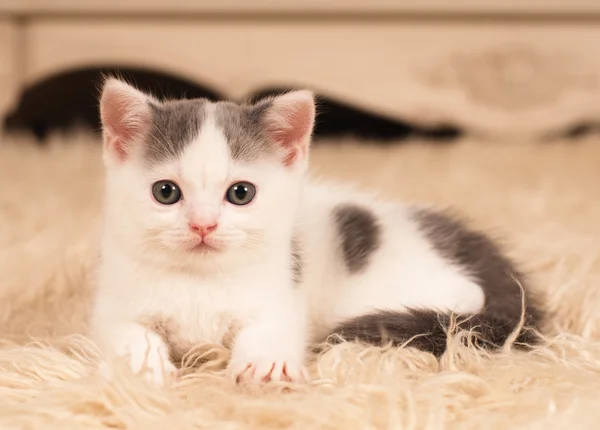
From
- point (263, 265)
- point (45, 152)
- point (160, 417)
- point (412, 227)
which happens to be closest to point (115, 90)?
point (263, 265)

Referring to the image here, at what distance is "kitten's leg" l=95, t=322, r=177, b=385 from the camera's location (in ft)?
2.81

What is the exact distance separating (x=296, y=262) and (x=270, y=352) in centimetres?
16

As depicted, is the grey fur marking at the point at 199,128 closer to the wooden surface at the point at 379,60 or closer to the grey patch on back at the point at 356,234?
the grey patch on back at the point at 356,234

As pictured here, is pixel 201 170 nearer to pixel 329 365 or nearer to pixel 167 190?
pixel 167 190

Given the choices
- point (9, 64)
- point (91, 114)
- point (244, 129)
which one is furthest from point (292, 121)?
point (91, 114)

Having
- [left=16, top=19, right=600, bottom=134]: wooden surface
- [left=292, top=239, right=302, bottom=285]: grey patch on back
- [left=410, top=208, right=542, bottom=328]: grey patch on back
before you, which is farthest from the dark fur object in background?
[left=292, top=239, right=302, bottom=285]: grey patch on back

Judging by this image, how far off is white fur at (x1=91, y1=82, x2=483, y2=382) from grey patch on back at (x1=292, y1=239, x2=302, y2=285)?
0.02m

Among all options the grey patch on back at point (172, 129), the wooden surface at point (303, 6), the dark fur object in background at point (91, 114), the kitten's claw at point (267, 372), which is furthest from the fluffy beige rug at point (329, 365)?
the dark fur object in background at point (91, 114)

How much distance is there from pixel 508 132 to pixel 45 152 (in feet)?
5.49

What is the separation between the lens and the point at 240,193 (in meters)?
0.90

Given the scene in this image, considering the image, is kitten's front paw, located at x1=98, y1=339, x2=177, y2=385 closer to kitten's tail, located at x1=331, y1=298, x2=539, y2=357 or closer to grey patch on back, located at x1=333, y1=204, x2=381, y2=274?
kitten's tail, located at x1=331, y1=298, x2=539, y2=357

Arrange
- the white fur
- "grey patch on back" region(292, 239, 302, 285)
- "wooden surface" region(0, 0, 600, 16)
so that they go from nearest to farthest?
the white fur, "grey patch on back" region(292, 239, 302, 285), "wooden surface" region(0, 0, 600, 16)

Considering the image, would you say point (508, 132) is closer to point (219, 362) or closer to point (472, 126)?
point (472, 126)

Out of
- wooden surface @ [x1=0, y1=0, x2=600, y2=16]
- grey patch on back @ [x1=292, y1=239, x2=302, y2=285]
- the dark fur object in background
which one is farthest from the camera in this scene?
the dark fur object in background
